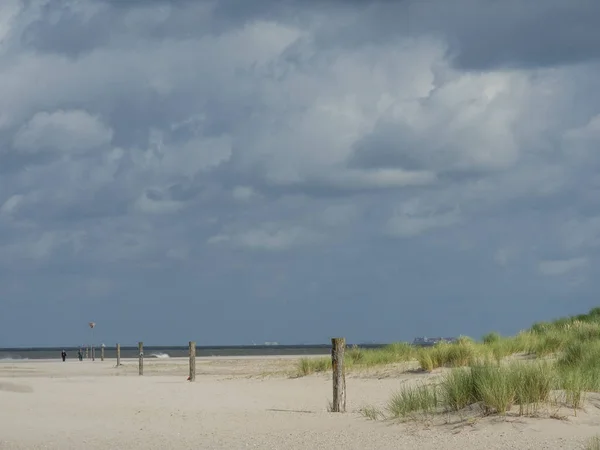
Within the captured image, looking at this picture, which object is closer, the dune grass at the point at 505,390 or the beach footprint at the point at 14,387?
the dune grass at the point at 505,390

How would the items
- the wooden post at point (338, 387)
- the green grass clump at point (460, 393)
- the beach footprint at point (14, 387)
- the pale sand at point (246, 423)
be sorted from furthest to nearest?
the beach footprint at point (14, 387) < the wooden post at point (338, 387) < the green grass clump at point (460, 393) < the pale sand at point (246, 423)

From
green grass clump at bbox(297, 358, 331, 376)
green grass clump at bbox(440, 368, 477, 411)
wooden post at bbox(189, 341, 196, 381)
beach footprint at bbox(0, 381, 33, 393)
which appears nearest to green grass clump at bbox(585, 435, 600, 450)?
A: green grass clump at bbox(440, 368, 477, 411)

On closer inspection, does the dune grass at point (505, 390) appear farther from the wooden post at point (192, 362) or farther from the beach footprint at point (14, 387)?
the wooden post at point (192, 362)

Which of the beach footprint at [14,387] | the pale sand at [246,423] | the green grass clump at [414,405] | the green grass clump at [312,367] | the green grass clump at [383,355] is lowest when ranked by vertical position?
the pale sand at [246,423]

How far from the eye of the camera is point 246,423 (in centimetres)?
1692

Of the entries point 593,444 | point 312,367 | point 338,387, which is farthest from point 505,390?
point 312,367

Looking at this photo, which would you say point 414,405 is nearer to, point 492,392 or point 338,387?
point 492,392

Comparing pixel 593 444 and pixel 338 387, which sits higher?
pixel 338 387

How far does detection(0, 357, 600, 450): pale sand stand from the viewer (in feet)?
43.1

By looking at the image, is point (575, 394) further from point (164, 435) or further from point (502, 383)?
point (164, 435)

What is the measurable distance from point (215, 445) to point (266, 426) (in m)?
2.17

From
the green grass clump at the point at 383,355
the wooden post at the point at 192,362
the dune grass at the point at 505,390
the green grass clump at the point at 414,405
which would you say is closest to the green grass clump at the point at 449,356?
the green grass clump at the point at 383,355

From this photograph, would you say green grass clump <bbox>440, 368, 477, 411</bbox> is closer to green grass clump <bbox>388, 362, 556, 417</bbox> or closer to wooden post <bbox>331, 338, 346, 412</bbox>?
green grass clump <bbox>388, 362, 556, 417</bbox>

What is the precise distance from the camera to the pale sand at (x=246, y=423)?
43.1ft
